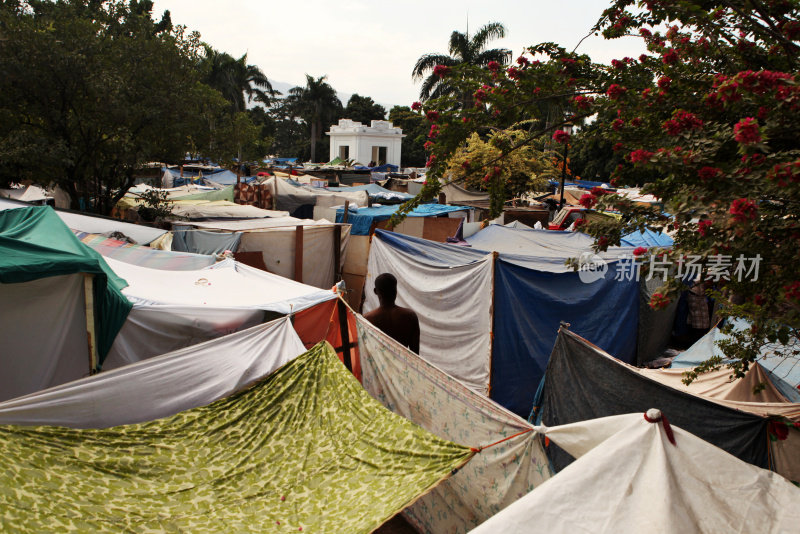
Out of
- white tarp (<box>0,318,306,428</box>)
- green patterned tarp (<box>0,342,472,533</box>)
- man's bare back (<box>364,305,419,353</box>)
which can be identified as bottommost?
green patterned tarp (<box>0,342,472,533</box>)

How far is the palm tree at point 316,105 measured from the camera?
4756cm

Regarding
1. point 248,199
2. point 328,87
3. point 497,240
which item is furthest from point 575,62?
point 328,87

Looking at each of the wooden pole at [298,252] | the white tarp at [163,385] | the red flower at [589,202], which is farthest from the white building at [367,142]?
the red flower at [589,202]

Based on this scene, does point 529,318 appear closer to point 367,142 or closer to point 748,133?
point 748,133

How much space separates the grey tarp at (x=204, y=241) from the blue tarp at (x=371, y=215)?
3.11 m

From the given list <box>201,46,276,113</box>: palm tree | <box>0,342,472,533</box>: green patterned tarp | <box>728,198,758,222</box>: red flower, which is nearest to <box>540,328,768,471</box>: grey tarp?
<box>0,342,472,533</box>: green patterned tarp

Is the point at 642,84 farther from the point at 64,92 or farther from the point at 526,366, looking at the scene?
the point at 64,92

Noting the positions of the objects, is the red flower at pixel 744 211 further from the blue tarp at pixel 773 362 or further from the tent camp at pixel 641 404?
the tent camp at pixel 641 404

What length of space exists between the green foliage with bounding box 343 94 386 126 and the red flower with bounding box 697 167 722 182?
1879 inches

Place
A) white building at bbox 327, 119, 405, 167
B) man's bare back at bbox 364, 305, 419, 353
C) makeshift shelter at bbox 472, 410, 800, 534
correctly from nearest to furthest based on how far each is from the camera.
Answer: makeshift shelter at bbox 472, 410, 800, 534
man's bare back at bbox 364, 305, 419, 353
white building at bbox 327, 119, 405, 167

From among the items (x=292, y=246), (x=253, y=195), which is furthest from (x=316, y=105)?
(x=292, y=246)

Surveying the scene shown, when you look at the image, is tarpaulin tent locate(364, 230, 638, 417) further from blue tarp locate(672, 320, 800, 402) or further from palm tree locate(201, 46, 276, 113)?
palm tree locate(201, 46, 276, 113)

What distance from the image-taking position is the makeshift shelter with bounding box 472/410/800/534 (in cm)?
194

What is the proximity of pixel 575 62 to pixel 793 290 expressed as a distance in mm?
2441
